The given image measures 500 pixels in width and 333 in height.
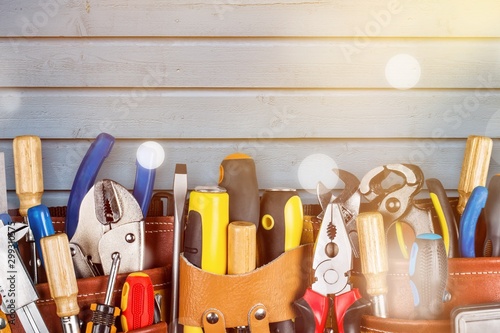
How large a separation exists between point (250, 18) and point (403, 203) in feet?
1.75

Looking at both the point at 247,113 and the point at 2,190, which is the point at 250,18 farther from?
the point at 2,190

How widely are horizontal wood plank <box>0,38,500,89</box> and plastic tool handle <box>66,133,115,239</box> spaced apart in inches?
8.6

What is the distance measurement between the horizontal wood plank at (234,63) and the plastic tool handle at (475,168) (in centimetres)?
19

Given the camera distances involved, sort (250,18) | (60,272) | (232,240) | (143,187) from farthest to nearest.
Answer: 1. (250,18)
2. (143,187)
3. (232,240)
4. (60,272)

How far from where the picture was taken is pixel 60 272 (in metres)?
0.89

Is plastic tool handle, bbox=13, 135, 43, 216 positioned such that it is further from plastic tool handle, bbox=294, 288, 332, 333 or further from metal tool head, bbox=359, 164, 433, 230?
metal tool head, bbox=359, 164, 433, 230

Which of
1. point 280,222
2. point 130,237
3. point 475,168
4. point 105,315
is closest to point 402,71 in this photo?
point 475,168

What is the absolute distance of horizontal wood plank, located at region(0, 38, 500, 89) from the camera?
4.10ft

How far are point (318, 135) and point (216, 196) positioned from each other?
388mm

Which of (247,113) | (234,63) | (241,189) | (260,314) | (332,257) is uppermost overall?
(234,63)

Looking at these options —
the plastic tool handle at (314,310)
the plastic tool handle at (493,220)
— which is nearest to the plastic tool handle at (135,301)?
the plastic tool handle at (314,310)

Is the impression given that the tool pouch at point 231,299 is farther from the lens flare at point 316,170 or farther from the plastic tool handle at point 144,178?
the lens flare at point 316,170

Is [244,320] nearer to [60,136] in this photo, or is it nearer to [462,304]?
[462,304]

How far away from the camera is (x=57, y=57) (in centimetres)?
125
